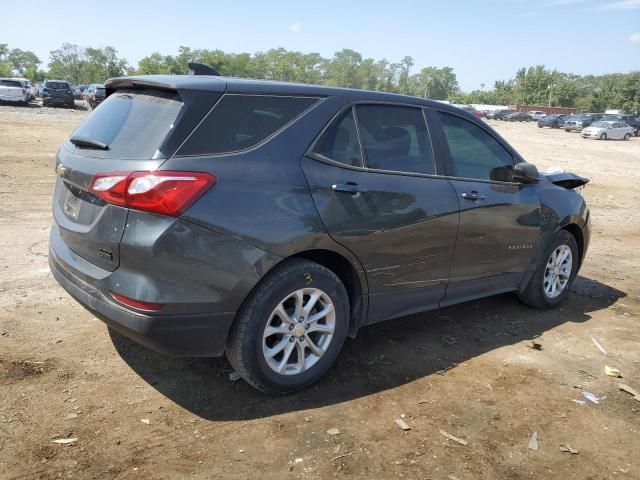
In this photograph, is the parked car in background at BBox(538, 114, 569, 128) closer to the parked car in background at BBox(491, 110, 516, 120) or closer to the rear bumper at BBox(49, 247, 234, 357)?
the parked car in background at BBox(491, 110, 516, 120)

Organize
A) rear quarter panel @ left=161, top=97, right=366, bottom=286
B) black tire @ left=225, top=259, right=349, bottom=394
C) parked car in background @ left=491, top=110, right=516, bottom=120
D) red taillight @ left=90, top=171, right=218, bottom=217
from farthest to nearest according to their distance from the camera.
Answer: parked car in background @ left=491, top=110, right=516, bottom=120 < black tire @ left=225, top=259, right=349, bottom=394 < rear quarter panel @ left=161, top=97, right=366, bottom=286 < red taillight @ left=90, top=171, right=218, bottom=217

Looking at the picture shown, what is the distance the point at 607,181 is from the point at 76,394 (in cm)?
1629

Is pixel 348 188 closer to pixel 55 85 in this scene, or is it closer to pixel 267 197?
pixel 267 197

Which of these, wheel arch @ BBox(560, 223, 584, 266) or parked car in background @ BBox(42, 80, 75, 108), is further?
parked car in background @ BBox(42, 80, 75, 108)

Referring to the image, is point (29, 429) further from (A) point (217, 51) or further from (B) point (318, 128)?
(A) point (217, 51)

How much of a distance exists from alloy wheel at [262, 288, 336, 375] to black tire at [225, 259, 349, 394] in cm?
3

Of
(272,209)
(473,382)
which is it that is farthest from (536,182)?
(272,209)

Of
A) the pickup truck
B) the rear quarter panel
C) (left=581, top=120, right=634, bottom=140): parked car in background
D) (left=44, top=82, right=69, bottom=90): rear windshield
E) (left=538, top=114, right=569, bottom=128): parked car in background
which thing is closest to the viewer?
the rear quarter panel

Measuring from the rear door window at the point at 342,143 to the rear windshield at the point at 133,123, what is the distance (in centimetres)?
89

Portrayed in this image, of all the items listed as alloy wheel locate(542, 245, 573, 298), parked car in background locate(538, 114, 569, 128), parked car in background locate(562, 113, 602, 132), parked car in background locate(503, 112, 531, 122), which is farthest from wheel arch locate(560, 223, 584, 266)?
parked car in background locate(503, 112, 531, 122)

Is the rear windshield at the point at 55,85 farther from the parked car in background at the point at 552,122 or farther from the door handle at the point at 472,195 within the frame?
the parked car in background at the point at 552,122

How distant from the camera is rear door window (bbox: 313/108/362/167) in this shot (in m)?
3.38

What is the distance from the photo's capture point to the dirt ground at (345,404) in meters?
2.78

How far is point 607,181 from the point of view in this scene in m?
16.0
